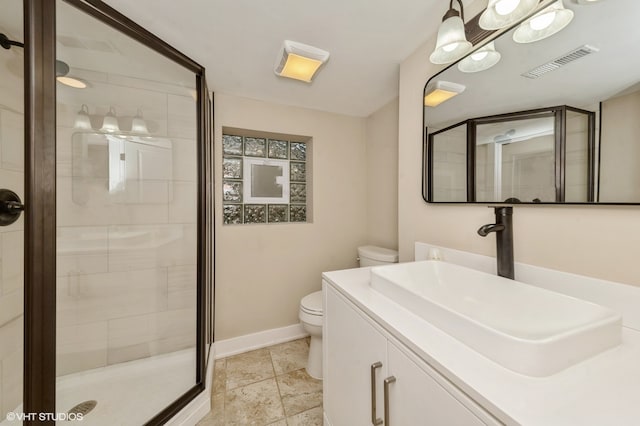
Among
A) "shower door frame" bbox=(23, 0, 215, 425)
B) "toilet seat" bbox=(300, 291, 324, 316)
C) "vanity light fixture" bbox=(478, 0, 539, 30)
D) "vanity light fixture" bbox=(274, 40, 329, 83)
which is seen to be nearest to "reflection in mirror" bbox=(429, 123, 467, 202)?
"vanity light fixture" bbox=(478, 0, 539, 30)

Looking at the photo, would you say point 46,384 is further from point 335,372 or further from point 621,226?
point 621,226

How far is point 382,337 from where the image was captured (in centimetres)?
68

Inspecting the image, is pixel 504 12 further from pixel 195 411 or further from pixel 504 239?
pixel 195 411

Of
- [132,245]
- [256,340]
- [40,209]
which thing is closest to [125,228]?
[132,245]

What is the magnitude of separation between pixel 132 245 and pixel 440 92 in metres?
1.97

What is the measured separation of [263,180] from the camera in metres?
2.16

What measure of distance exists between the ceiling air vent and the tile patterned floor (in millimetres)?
1826

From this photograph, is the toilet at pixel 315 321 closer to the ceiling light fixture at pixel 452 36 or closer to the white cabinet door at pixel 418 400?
the white cabinet door at pixel 418 400

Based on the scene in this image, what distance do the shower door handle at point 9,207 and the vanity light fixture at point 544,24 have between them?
1.91 metres

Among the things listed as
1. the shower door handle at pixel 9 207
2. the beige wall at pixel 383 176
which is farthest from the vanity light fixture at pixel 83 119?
the beige wall at pixel 383 176

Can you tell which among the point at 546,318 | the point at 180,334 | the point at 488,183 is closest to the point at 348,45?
Answer: the point at 488,183

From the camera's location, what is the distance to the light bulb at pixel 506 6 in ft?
2.55

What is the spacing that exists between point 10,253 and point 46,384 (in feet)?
1.94

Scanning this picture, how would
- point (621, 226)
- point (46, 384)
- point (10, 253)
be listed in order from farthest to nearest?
point (10, 253), point (46, 384), point (621, 226)
